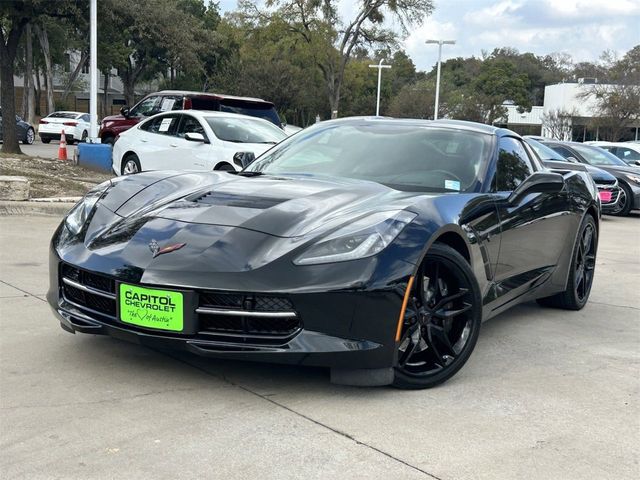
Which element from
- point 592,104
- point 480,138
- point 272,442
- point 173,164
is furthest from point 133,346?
point 592,104

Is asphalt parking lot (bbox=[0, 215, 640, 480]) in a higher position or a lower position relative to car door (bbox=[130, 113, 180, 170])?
lower

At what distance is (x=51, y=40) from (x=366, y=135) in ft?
163

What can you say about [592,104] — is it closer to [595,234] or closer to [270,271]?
[595,234]

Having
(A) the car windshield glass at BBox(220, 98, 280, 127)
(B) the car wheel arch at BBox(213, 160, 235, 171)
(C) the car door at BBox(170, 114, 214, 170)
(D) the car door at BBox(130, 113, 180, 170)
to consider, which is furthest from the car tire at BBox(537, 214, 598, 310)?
(A) the car windshield glass at BBox(220, 98, 280, 127)

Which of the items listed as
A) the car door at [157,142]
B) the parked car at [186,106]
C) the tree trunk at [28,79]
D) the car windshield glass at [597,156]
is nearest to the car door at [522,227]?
the car door at [157,142]

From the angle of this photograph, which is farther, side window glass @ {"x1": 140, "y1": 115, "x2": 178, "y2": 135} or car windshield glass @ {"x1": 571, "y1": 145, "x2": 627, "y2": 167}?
car windshield glass @ {"x1": 571, "y1": 145, "x2": 627, "y2": 167}

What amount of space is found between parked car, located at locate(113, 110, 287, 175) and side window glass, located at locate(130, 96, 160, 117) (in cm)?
466

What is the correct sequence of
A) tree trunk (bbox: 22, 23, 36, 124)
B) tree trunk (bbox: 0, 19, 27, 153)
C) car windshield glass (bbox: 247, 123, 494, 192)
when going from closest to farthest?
car windshield glass (bbox: 247, 123, 494, 192) < tree trunk (bbox: 0, 19, 27, 153) < tree trunk (bbox: 22, 23, 36, 124)

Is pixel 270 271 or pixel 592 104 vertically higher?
pixel 592 104

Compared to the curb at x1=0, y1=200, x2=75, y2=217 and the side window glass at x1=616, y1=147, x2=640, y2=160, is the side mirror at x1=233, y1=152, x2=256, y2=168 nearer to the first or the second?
the curb at x1=0, y1=200, x2=75, y2=217

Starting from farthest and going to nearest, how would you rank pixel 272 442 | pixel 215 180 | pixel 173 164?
pixel 173 164
pixel 215 180
pixel 272 442

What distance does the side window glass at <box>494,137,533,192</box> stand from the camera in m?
4.71

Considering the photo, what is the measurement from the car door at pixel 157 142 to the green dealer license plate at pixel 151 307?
8.56m

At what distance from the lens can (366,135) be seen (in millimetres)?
4840
